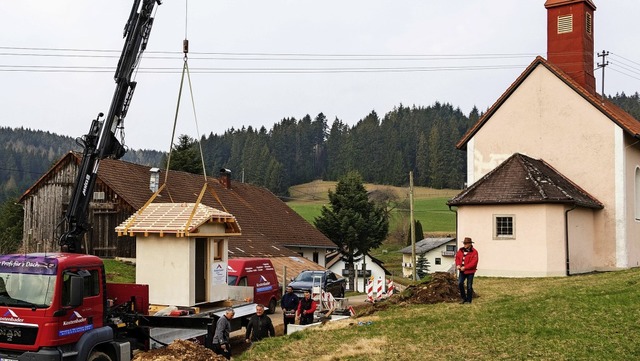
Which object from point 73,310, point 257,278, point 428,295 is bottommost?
point 257,278

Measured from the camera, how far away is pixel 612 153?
96.5 feet

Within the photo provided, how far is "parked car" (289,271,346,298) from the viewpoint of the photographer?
29.4 m

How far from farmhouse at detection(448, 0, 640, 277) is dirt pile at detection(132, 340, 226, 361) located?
1681cm

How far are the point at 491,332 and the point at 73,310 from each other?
8.28 metres

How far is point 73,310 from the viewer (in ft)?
41.4

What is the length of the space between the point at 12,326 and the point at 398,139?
438ft

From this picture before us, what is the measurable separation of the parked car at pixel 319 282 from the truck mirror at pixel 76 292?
53.5 ft

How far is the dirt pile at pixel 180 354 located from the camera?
12.9m

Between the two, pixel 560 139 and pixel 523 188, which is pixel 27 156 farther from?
pixel 523 188

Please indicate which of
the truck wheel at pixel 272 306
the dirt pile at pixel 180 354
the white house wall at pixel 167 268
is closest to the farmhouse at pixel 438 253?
the truck wheel at pixel 272 306

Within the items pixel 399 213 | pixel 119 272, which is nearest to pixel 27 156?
pixel 399 213

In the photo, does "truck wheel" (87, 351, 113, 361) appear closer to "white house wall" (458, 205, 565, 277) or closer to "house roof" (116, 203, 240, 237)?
"house roof" (116, 203, 240, 237)

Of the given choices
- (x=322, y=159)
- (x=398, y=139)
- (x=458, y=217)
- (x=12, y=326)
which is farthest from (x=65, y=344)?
(x=322, y=159)

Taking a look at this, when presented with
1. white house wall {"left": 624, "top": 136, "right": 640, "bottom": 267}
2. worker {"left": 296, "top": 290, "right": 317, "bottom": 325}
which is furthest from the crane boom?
white house wall {"left": 624, "top": 136, "right": 640, "bottom": 267}
